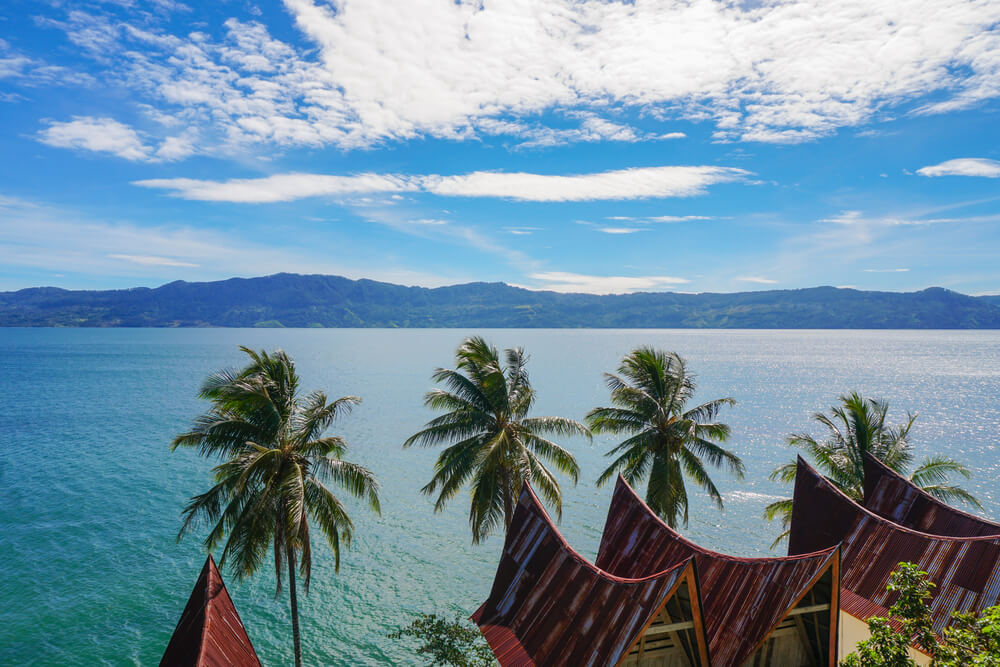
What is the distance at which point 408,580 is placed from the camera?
3912 centimetres

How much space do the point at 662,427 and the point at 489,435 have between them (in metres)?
8.93

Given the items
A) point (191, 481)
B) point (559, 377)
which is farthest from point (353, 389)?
point (191, 481)

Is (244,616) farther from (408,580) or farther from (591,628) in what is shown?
(591,628)

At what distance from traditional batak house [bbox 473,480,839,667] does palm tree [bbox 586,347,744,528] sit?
29.7 feet

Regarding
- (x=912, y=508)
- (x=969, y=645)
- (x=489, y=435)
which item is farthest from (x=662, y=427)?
(x=969, y=645)

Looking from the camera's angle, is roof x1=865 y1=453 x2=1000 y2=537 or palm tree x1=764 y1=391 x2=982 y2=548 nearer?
roof x1=865 y1=453 x2=1000 y2=537

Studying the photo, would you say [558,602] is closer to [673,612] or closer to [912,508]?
[673,612]

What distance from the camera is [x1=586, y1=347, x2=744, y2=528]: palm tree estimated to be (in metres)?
27.8

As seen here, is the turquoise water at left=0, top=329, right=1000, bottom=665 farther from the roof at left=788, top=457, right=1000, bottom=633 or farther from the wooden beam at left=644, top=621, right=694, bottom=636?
the roof at left=788, top=457, right=1000, bottom=633

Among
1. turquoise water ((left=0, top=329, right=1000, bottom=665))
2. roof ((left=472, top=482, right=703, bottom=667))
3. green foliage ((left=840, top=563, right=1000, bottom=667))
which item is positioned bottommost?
turquoise water ((left=0, top=329, right=1000, bottom=665))

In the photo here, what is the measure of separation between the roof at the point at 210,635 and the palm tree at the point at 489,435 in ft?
39.4

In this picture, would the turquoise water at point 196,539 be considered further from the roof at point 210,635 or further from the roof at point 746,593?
the roof at point 746,593

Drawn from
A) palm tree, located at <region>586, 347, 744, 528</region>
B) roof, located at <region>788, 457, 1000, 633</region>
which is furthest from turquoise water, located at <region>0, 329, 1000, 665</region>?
roof, located at <region>788, 457, 1000, 633</region>

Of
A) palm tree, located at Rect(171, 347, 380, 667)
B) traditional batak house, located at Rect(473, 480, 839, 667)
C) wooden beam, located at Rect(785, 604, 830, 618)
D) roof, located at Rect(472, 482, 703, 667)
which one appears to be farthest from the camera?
palm tree, located at Rect(171, 347, 380, 667)
